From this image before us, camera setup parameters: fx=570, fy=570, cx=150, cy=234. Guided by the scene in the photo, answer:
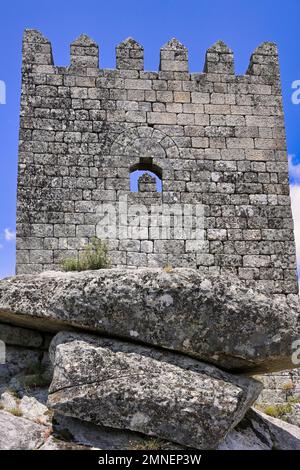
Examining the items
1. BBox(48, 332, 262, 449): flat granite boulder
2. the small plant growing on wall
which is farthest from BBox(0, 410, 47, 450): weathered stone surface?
the small plant growing on wall

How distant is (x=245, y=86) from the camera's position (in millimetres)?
10898

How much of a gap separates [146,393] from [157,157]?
567 cm

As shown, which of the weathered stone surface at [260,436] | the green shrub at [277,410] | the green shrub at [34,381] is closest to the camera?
the weathered stone surface at [260,436]

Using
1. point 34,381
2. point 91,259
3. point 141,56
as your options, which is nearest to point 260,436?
point 34,381

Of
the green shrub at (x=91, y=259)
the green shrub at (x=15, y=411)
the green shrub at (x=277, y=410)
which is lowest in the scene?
the green shrub at (x=277, y=410)

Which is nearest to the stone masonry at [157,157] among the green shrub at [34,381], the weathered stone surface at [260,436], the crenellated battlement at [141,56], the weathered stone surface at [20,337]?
the crenellated battlement at [141,56]

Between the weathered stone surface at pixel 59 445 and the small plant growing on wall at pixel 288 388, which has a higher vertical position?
the weathered stone surface at pixel 59 445

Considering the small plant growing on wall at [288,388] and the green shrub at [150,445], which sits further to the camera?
the small plant growing on wall at [288,388]

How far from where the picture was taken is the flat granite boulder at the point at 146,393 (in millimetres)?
5246

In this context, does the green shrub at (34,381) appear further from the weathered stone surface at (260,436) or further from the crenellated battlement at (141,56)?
the crenellated battlement at (141,56)

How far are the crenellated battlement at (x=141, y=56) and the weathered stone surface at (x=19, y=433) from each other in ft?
22.9
